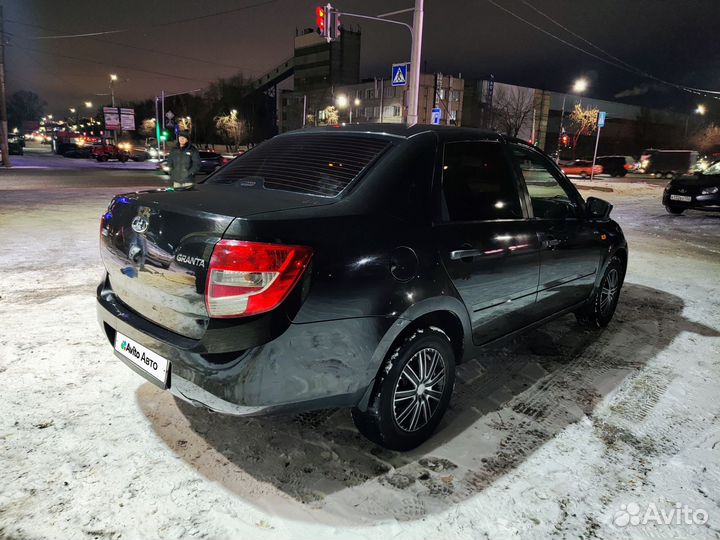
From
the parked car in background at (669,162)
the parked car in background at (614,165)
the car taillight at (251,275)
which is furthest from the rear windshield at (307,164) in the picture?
the parked car in background at (669,162)

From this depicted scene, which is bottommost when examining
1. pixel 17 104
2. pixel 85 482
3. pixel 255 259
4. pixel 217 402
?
pixel 85 482

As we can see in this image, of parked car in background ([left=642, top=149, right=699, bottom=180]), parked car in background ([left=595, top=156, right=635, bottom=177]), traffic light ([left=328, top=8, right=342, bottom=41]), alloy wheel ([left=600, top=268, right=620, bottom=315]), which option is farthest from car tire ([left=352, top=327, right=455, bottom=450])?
parked car in background ([left=642, top=149, right=699, bottom=180])

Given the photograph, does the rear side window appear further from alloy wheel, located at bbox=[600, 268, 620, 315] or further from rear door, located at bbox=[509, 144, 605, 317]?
alloy wheel, located at bbox=[600, 268, 620, 315]

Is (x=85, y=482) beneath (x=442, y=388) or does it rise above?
beneath

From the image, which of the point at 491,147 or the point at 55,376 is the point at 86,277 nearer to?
the point at 55,376

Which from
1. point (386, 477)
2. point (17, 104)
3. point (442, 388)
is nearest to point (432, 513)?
point (386, 477)

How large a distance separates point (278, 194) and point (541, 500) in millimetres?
2045

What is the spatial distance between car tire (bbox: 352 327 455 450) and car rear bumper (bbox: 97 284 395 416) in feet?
0.47

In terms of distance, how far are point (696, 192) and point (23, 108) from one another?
553 feet

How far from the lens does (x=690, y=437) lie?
303cm

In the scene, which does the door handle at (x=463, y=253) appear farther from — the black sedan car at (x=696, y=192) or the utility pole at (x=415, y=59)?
the black sedan car at (x=696, y=192)

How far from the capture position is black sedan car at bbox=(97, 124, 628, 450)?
216 centimetres

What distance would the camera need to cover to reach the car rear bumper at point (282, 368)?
2172 millimetres

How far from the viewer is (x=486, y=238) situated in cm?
304
